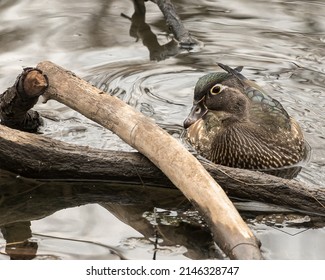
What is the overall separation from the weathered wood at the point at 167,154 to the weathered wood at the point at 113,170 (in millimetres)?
275

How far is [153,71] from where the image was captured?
9125 millimetres

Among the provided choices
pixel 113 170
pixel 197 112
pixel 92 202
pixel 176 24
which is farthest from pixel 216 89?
pixel 176 24

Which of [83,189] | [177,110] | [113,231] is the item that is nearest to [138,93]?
[177,110]

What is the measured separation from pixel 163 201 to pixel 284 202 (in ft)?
2.84

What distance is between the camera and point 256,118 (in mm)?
7672

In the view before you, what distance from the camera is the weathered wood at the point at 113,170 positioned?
A: 6.18 meters

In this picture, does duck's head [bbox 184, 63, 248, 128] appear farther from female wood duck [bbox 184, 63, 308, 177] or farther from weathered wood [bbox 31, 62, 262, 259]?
weathered wood [bbox 31, 62, 262, 259]

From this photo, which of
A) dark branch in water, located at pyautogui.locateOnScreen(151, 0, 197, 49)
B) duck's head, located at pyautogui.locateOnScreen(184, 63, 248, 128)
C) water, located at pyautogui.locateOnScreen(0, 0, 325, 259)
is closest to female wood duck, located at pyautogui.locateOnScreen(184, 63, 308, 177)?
duck's head, located at pyautogui.locateOnScreen(184, 63, 248, 128)

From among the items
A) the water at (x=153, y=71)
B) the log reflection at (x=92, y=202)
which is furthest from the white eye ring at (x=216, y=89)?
the log reflection at (x=92, y=202)

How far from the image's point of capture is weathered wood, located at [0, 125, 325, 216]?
20.3ft

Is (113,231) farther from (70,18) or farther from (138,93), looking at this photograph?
(70,18)

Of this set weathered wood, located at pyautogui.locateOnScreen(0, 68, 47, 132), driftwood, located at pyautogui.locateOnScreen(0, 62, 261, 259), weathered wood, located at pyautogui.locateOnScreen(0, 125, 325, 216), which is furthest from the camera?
weathered wood, located at pyautogui.locateOnScreen(0, 68, 47, 132)

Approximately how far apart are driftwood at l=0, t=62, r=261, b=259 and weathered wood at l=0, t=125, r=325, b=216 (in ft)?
0.91

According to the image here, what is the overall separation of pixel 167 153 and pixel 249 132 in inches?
73.7
